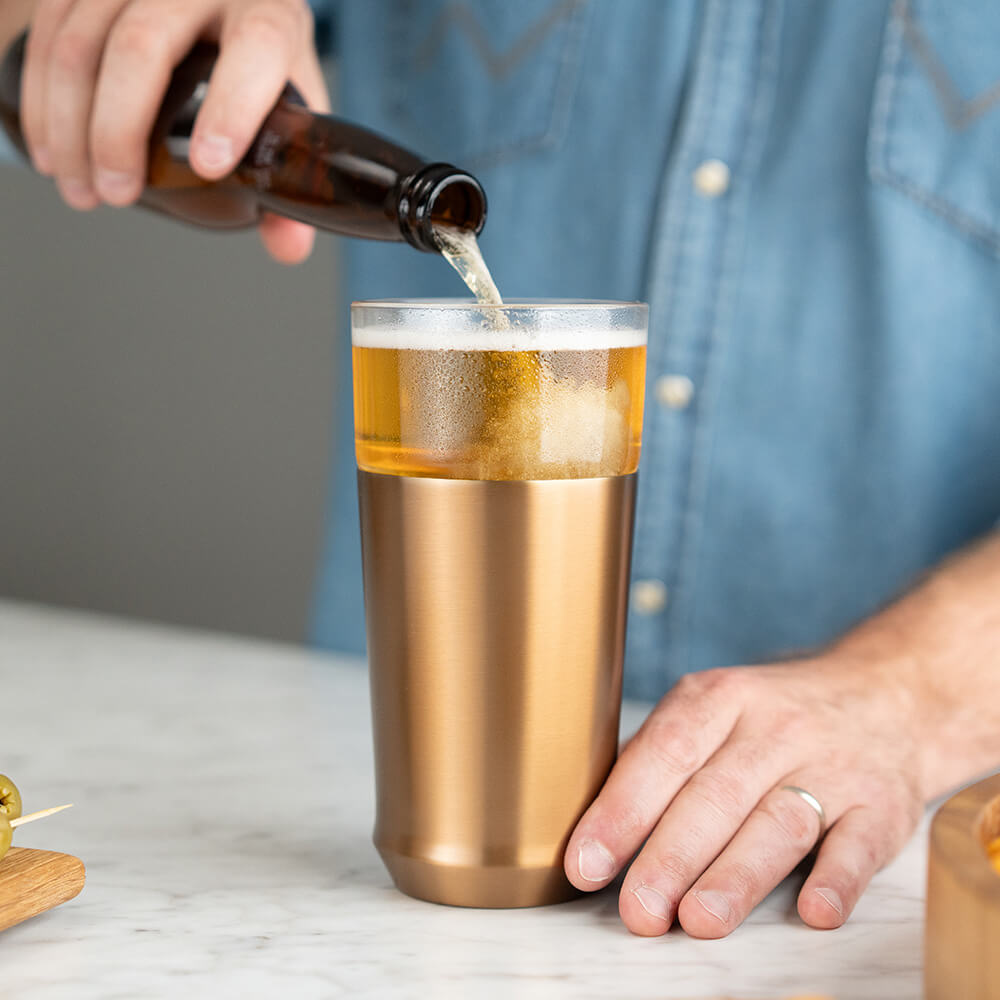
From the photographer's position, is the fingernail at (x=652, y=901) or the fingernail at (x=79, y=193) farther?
the fingernail at (x=79, y=193)

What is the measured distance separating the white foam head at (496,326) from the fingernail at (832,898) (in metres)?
0.26

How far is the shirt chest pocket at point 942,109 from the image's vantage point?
1135mm

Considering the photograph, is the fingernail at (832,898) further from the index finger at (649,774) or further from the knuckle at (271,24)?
the knuckle at (271,24)

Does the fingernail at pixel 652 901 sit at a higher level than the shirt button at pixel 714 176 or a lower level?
lower

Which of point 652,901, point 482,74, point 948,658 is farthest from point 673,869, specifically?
point 482,74

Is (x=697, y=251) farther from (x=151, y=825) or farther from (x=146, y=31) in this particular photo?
(x=151, y=825)

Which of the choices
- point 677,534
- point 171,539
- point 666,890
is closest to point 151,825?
point 666,890

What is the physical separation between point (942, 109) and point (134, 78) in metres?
0.68

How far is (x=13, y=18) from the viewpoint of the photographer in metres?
1.07

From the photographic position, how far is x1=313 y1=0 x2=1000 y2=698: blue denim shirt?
1.15 m

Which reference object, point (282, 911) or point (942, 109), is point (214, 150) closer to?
point (282, 911)

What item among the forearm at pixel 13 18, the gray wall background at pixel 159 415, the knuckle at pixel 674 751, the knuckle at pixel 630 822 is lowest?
the gray wall background at pixel 159 415

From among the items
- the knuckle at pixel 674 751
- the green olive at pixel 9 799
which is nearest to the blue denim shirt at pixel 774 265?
the knuckle at pixel 674 751

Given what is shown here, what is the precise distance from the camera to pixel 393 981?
539mm
